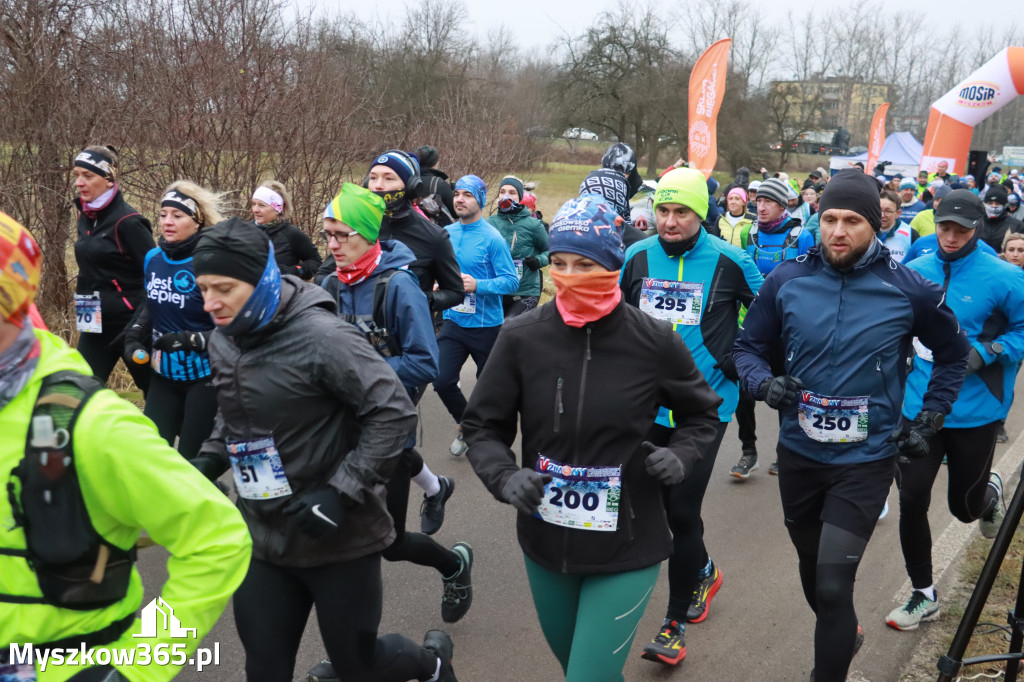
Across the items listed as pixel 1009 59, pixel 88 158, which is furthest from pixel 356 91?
pixel 1009 59

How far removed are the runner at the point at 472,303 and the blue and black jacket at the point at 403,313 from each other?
2.58m

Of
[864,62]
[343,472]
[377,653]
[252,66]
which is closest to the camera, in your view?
[343,472]

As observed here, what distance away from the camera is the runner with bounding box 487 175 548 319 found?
8594mm

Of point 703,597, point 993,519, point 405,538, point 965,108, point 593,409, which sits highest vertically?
point 965,108

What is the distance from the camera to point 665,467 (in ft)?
9.16

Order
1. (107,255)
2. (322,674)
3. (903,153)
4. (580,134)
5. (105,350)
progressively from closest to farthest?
(322,674) < (107,255) < (105,350) < (903,153) < (580,134)

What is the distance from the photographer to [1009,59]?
22.1m

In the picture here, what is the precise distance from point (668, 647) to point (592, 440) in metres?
1.74

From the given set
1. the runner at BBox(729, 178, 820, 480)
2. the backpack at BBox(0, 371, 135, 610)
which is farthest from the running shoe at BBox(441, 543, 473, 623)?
the backpack at BBox(0, 371, 135, 610)

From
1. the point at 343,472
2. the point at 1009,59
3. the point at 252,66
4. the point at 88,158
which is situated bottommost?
the point at 343,472

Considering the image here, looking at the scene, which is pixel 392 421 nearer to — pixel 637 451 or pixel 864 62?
pixel 637 451

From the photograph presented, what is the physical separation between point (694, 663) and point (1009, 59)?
74.6 ft

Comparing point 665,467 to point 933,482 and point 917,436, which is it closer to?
point 917,436

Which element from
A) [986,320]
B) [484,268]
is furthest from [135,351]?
[986,320]
